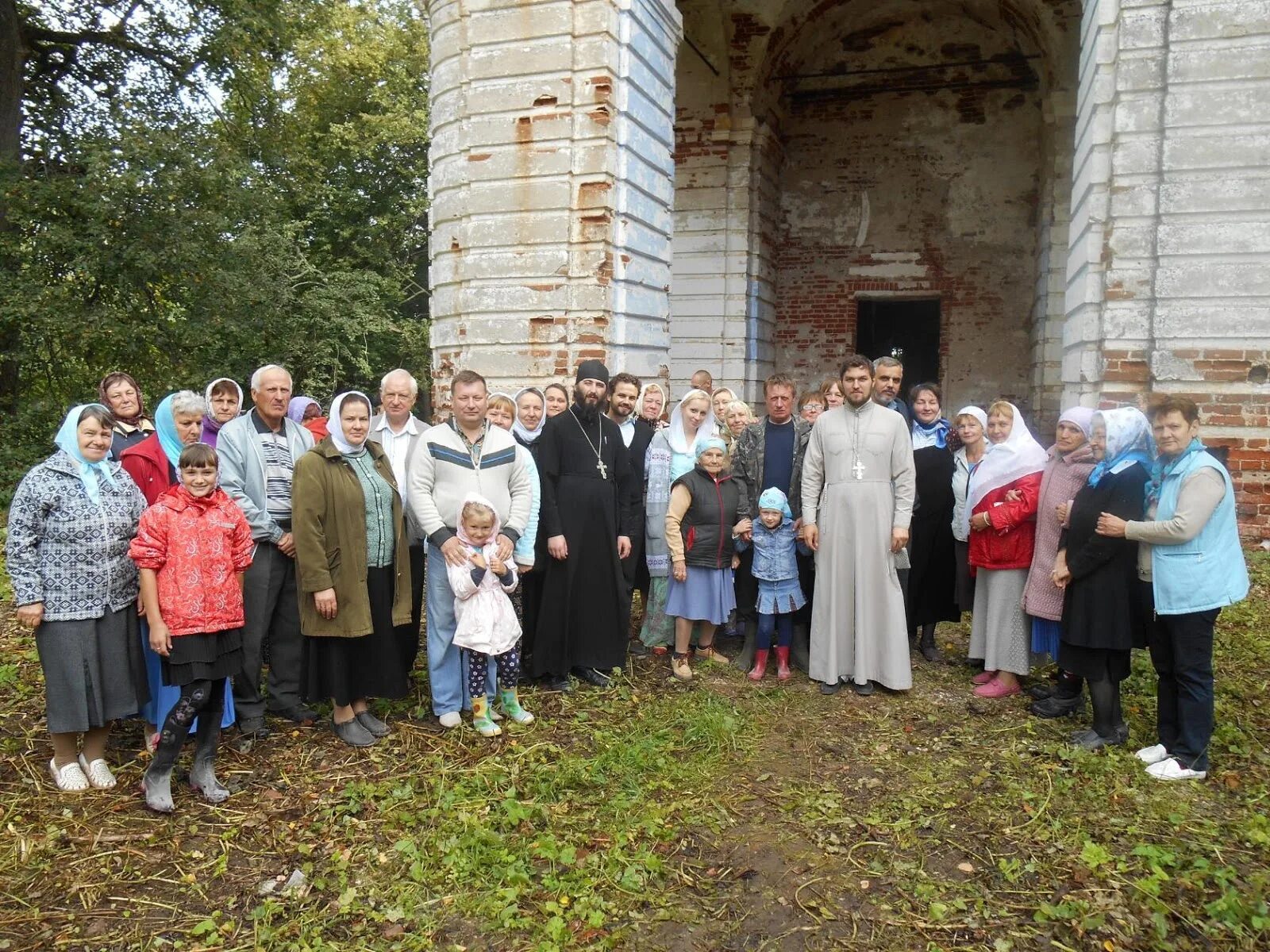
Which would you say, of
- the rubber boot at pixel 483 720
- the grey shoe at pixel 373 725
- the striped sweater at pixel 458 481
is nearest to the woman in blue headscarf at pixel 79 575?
the grey shoe at pixel 373 725

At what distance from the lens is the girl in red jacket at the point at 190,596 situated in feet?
12.9

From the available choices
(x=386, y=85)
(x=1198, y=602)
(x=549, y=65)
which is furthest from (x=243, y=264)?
(x=1198, y=602)

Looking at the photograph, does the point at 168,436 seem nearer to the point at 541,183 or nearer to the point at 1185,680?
the point at 541,183

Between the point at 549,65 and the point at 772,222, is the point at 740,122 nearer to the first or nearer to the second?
the point at 772,222

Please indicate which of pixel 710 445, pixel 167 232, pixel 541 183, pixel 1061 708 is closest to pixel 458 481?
pixel 710 445

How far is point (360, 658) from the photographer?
186 inches

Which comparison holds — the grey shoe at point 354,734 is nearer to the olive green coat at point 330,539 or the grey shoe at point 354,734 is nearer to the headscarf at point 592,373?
the olive green coat at point 330,539

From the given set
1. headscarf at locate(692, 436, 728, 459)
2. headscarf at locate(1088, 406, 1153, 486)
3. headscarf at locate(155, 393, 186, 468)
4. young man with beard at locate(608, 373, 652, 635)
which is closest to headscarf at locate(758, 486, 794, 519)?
headscarf at locate(692, 436, 728, 459)

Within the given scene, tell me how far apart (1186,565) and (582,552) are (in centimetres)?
324

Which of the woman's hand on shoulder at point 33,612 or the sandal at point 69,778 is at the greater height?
the woman's hand on shoulder at point 33,612

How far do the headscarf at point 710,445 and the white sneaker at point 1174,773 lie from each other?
9.38 feet

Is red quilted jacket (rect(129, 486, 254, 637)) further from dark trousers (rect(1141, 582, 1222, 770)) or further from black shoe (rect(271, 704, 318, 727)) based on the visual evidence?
dark trousers (rect(1141, 582, 1222, 770))

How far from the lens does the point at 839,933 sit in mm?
3246

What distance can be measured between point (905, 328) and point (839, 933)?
43.1 feet
